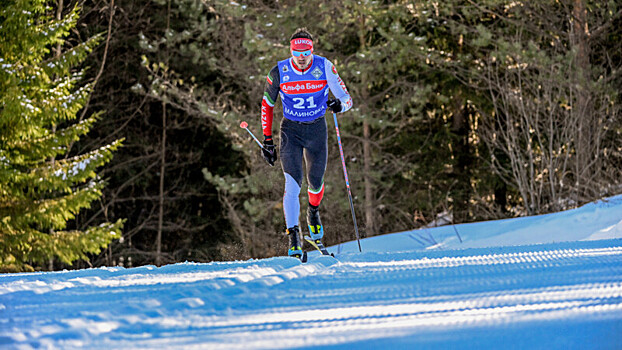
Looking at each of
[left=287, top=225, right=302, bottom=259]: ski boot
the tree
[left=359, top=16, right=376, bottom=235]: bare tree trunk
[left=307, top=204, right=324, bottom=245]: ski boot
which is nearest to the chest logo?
[left=307, top=204, right=324, bottom=245]: ski boot

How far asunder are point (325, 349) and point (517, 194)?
18886 mm

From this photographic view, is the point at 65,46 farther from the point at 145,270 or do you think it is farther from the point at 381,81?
the point at 145,270

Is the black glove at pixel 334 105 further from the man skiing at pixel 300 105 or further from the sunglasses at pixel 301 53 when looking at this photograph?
the sunglasses at pixel 301 53

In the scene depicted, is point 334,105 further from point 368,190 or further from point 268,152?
point 368,190

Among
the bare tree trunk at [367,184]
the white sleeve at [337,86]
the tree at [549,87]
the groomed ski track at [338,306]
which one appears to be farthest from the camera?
the bare tree trunk at [367,184]

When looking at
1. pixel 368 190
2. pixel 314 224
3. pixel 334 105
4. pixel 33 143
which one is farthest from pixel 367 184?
pixel 334 105

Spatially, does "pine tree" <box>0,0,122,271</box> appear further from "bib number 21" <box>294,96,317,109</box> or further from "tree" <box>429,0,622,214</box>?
"bib number 21" <box>294,96,317,109</box>

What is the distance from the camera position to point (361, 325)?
365 centimetres

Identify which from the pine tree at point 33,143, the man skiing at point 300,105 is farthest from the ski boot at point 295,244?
the pine tree at point 33,143

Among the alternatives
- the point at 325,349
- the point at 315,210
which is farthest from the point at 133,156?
the point at 325,349

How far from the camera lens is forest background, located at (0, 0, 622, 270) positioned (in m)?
14.6

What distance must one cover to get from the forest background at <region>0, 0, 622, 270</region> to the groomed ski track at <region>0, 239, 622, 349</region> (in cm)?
749

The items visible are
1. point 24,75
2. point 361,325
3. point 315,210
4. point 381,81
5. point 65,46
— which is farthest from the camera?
point 65,46

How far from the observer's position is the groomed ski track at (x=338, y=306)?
11.0 feet
